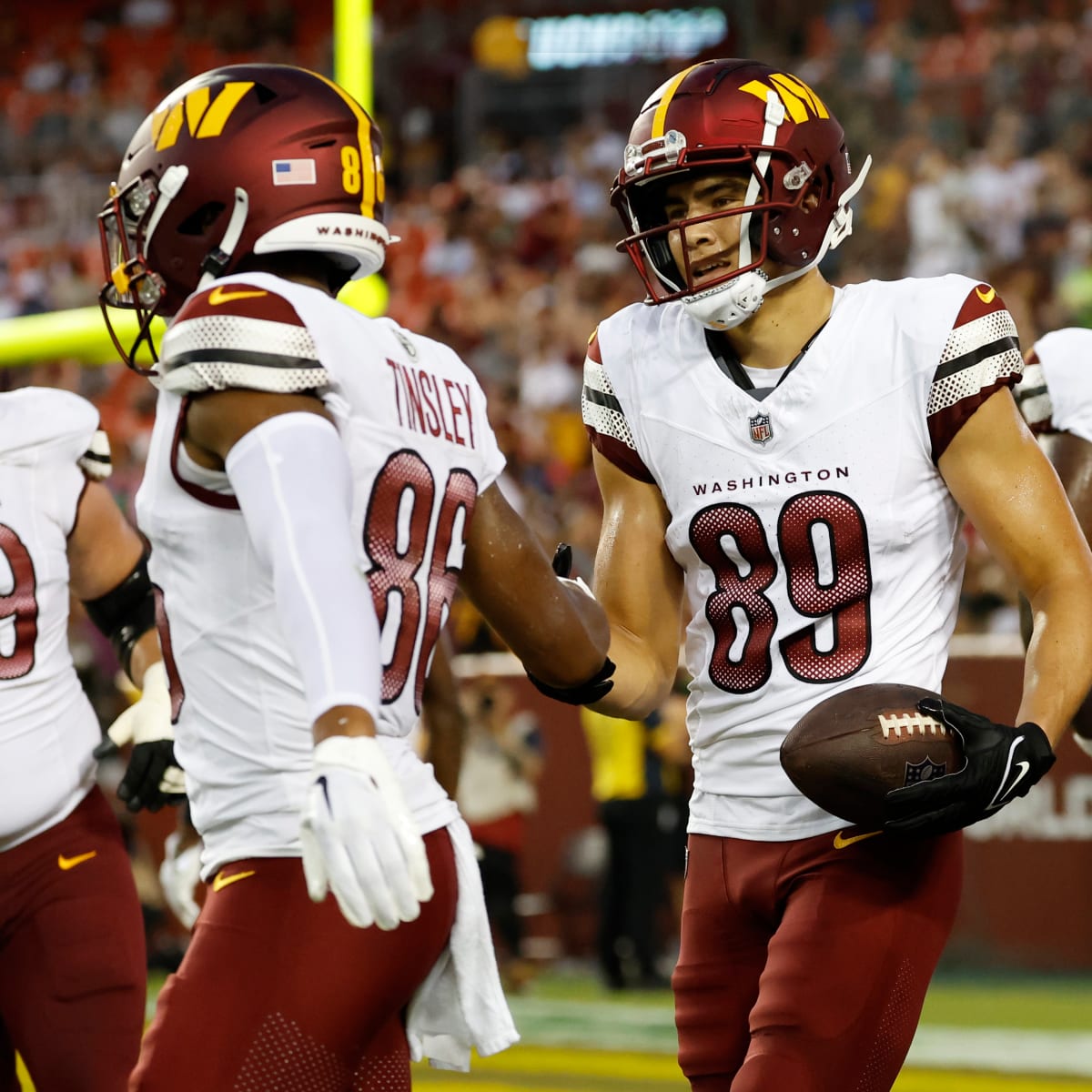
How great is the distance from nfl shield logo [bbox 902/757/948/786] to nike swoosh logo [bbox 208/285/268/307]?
3.60 ft

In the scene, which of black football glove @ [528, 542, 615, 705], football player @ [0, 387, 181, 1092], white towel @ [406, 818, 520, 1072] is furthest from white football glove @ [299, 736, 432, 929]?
football player @ [0, 387, 181, 1092]

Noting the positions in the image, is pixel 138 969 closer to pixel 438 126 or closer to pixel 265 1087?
pixel 265 1087

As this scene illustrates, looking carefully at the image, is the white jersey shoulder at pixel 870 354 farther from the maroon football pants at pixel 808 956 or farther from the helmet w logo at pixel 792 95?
the maroon football pants at pixel 808 956

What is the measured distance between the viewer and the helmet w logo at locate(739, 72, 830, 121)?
299 centimetres

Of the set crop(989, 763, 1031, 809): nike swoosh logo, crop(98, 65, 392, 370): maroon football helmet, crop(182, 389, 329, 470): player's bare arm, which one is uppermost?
crop(98, 65, 392, 370): maroon football helmet

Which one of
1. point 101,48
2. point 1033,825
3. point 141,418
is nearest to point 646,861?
point 1033,825

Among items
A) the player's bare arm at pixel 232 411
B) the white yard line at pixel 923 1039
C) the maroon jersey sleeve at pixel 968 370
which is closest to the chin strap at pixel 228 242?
the player's bare arm at pixel 232 411

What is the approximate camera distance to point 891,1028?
8.89 ft

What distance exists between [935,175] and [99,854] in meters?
9.28

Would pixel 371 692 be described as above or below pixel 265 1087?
above

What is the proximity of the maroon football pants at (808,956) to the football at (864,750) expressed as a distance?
0.47ft

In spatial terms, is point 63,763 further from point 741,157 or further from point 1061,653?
point 1061,653

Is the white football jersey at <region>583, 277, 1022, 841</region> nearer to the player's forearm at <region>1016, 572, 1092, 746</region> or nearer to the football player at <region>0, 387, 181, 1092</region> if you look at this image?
the player's forearm at <region>1016, 572, 1092, 746</region>

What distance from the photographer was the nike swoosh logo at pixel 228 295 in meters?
2.05
